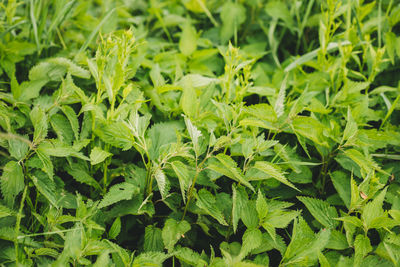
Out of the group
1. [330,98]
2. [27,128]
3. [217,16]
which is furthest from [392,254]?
[217,16]

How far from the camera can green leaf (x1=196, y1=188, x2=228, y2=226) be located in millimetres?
1163

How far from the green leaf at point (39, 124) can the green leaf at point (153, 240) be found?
52 centimetres

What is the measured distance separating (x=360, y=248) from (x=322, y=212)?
184 millimetres

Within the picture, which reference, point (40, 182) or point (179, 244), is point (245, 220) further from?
point (40, 182)

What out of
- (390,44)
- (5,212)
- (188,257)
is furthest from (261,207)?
(390,44)

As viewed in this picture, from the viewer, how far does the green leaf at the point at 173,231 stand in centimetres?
115

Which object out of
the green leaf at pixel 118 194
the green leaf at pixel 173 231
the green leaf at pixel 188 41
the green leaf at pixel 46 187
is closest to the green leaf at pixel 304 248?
the green leaf at pixel 173 231

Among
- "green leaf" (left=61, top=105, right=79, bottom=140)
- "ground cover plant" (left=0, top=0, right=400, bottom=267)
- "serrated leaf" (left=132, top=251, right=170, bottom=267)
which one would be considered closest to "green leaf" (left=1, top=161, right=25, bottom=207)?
"ground cover plant" (left=0, top=0, right=400, bottom=267)

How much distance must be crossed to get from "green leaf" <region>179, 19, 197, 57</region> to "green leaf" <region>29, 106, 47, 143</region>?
0.88m

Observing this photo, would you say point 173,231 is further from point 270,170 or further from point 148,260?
point 270,170

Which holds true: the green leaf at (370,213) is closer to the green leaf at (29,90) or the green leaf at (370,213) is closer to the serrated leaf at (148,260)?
the serrated leaf at (148,260)

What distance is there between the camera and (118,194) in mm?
1169

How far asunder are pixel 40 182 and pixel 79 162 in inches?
7.4

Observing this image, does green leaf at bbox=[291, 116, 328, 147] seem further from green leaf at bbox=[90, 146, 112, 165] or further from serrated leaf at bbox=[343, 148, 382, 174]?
green leaf at bbox=[90, 146, 112, 165]
